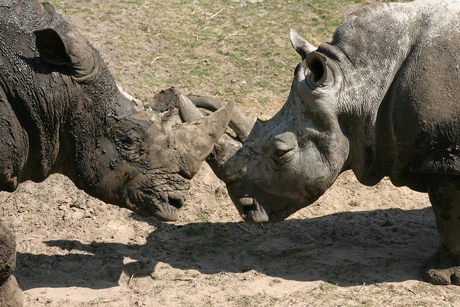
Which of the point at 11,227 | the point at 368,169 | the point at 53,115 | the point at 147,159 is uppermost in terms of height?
the point at 53,115

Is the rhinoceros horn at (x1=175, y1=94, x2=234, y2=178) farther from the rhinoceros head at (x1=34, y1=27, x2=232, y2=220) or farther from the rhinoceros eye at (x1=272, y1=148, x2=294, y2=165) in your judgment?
the rhinoceros eye at (x1=272, y1=148, x2=294, y2=165)

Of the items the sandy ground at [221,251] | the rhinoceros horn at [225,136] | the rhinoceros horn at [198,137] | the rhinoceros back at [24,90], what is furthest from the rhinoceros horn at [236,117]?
the rhinoceros back at [24,90]

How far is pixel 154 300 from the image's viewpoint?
509cm

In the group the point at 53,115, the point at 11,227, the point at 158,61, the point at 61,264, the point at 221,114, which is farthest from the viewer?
the point at 158,61

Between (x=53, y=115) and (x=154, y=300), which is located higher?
(x=53, y=115)

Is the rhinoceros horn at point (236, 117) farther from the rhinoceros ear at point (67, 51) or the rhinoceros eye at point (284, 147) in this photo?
the rhinoceros ear at point (67, 51)

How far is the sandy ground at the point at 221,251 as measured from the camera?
5.13 metres

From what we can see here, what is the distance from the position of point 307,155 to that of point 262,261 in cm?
110

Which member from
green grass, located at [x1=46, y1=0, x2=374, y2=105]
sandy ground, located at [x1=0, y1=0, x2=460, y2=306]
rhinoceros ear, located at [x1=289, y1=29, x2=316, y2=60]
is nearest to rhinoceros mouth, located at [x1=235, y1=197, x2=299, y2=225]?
sandy ground, located at [x1=0, y1=0, x2=460, y2=306]

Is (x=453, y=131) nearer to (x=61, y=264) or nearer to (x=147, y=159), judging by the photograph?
(x=147, y=159)

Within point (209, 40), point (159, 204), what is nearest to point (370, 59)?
point (159, 204)

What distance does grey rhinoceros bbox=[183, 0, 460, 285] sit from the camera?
476 centimetres

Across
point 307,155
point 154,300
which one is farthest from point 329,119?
point 154,300

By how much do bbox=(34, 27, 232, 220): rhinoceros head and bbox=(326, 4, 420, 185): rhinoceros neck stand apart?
1.06 meters
